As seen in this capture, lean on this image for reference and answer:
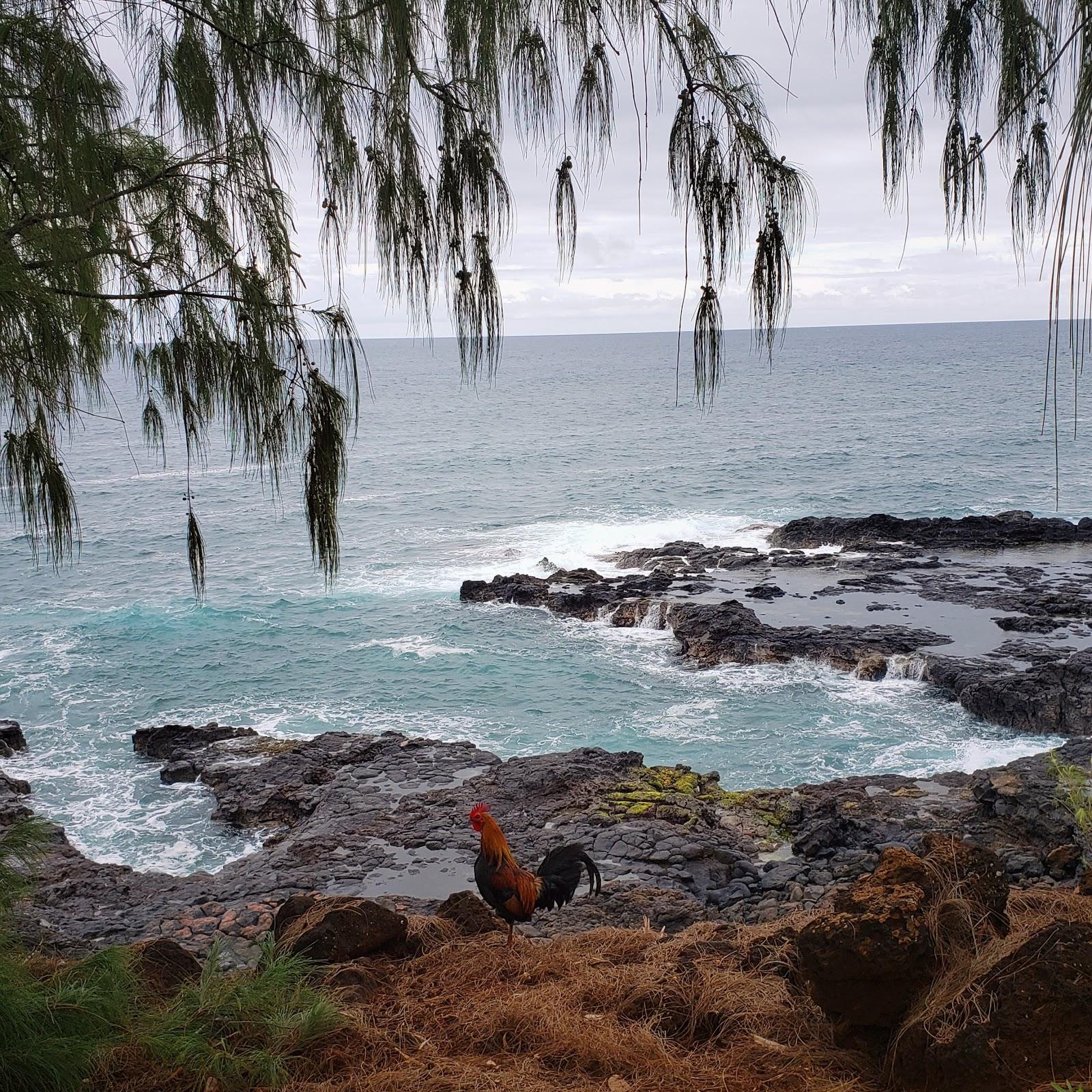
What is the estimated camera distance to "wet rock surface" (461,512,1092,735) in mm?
15000

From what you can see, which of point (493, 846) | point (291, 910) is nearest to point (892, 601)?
point (493, 846)

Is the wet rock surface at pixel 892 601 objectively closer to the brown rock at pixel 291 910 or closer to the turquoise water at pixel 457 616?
the turquoise water at pixel 457 616

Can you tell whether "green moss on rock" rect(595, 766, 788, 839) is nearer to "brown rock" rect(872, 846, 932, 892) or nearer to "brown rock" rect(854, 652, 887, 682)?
"brown rock" rect(854, 652, 887, 682)

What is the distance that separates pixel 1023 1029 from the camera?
113 inches

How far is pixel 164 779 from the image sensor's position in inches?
528

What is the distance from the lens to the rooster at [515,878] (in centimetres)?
526

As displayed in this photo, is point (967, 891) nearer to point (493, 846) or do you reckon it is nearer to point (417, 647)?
point (493, 846)

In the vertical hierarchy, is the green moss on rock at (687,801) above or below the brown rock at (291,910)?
below

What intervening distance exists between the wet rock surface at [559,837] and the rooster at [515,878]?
4.76 ft

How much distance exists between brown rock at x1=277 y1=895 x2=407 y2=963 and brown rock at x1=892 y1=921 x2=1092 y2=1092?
8.36 feet

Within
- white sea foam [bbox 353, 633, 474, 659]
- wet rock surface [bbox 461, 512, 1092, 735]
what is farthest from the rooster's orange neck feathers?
white sea foam [bbox 353, 633, 474, 659]

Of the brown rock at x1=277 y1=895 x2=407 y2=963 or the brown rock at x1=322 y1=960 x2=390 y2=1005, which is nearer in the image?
the brown rock at x1=322 y1=960 x2=390 y2=1005

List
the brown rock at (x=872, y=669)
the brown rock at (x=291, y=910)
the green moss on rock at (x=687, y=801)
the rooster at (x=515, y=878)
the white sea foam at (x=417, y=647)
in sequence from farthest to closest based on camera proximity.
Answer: the white sea foam at (x=417, y=647) < the brown rock at (x=872, y=669) < the green moss on rock at (x=687, y=801) < the rooster at (x=515, y=878) < the brown rock at (x=291, y=910)

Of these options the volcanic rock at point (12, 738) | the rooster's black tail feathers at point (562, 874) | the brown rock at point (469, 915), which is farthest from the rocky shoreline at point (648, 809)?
the brown rock at point (469, 915)
